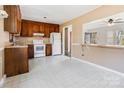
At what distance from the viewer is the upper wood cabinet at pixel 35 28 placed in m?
5.99

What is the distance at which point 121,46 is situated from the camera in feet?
9.66

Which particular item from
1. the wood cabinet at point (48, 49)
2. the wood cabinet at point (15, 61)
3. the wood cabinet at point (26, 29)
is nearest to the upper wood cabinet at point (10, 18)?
the wood cabinet at point (15, 61)

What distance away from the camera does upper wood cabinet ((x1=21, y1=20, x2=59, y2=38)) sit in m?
5.99

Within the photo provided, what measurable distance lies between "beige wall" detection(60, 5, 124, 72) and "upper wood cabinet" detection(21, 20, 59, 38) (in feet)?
6.40

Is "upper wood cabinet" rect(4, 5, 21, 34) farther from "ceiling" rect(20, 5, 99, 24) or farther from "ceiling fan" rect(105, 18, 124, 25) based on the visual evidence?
"ceiling fan" rect(105, 18, 124, 25)

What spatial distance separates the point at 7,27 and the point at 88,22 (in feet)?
10.4

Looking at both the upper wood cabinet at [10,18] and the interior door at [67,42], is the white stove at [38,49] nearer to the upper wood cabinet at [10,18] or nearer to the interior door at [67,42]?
the interior door at [67,42]

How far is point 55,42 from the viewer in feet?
22.2

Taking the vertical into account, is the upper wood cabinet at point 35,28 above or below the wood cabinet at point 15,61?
above

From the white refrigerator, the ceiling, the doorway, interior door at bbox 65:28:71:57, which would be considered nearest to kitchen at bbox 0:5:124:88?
the ceiling

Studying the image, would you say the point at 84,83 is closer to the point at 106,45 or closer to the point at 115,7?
the point at 106,45

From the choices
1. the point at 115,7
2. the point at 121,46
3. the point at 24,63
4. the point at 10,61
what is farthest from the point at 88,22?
the point at 10,61

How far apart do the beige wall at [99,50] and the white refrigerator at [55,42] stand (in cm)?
157

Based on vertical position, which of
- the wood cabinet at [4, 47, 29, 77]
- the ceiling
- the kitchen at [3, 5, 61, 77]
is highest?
the ceiling
